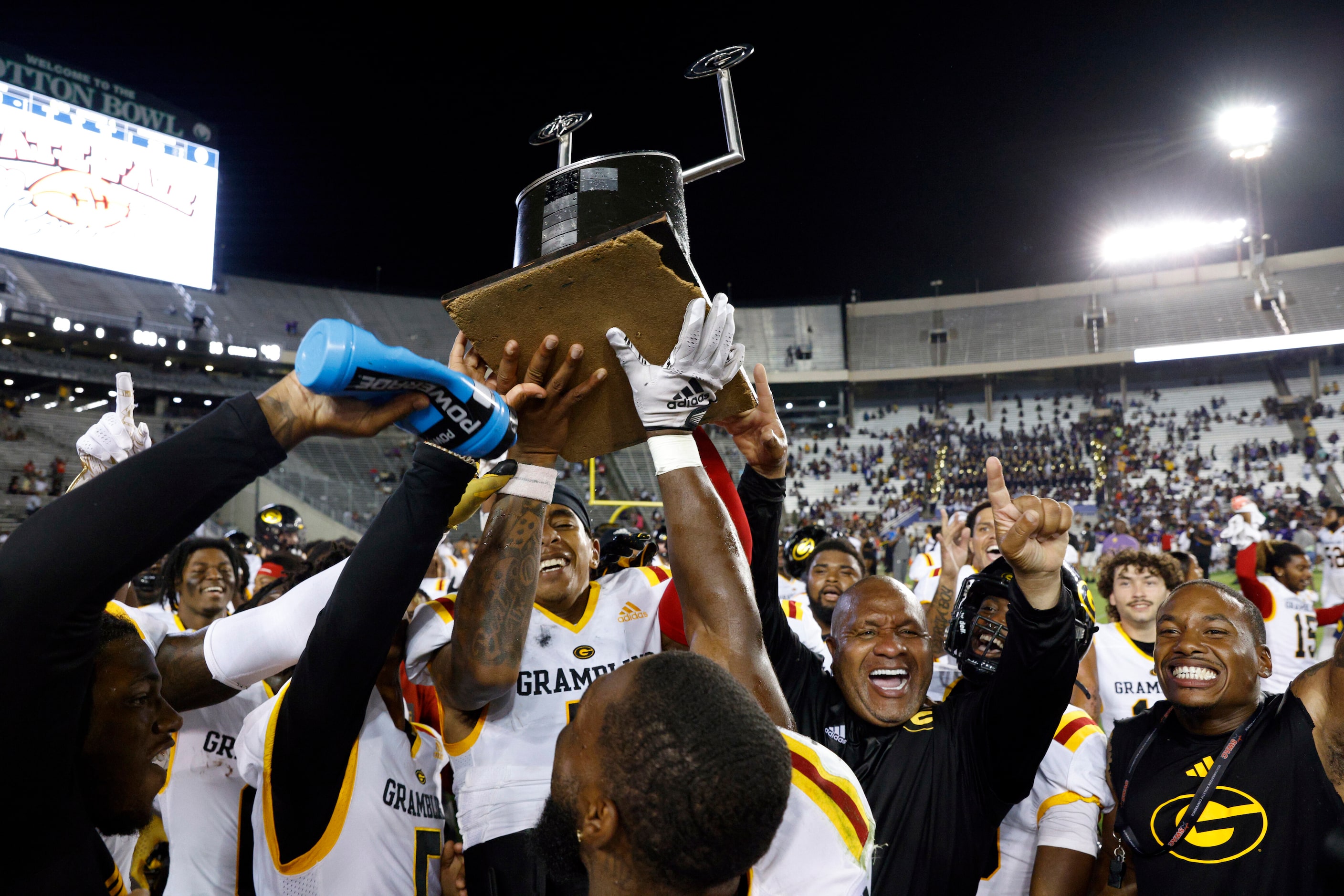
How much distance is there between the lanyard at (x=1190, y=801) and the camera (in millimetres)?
2439

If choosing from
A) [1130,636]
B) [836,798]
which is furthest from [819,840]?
[1130,636]

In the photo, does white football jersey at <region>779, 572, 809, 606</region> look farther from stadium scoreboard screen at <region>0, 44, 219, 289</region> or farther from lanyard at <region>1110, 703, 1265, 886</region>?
stadium scoreboard screen at <region>0, 44, 219, 289</region>

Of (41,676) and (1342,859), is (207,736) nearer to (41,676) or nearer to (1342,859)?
(41,676)

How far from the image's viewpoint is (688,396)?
79.4 inches

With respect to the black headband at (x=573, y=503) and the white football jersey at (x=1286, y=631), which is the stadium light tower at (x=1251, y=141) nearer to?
the white football jersey at (x=1286, y=631)

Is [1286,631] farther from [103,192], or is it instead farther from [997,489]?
[103,192]

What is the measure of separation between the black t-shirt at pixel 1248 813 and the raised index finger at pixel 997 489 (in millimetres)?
1134

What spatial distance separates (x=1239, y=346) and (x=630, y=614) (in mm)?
38007

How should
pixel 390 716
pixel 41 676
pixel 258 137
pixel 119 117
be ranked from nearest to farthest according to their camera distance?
pixel 41 676, pixel 390 716, pixel 119 117, pixel 258 137

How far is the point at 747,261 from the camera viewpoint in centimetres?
3597

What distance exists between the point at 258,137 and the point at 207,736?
28.1m

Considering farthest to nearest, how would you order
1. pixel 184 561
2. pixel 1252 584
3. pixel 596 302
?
1. pixel 1252 584
2. pixel 184 561
3. pixel 596 302

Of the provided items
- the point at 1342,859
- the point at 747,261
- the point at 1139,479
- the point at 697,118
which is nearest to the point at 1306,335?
the point at 1139,479

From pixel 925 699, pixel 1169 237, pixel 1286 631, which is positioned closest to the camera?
pixel 925 699
